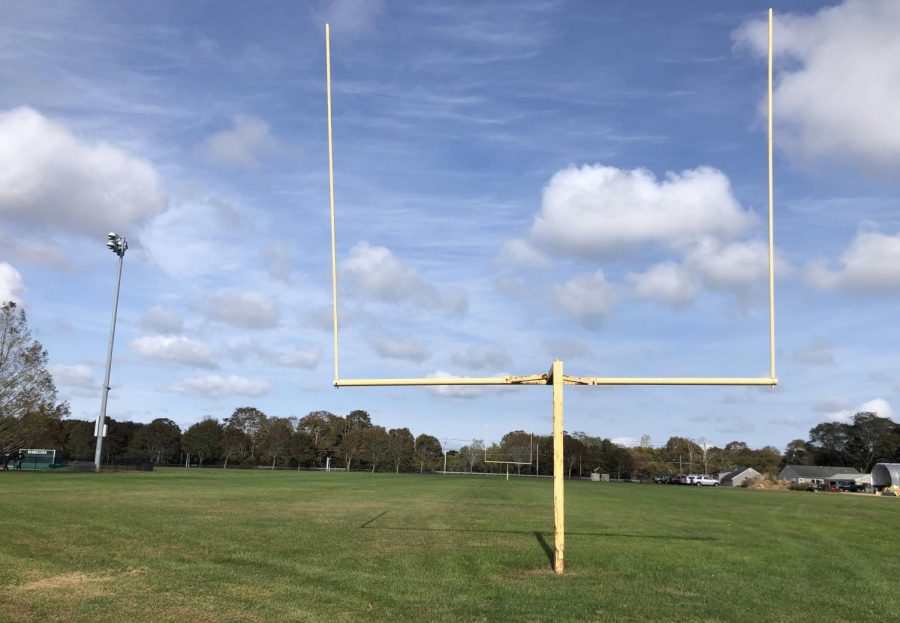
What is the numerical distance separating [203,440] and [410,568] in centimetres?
9182

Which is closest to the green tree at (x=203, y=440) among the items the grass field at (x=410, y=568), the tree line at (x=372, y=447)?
the tree line at (x=372, y=447)

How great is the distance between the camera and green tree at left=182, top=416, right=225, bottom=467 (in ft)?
310

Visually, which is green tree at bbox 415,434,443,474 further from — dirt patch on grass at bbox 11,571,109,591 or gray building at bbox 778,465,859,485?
dirt patch on grass at bbox 11,571,109,591

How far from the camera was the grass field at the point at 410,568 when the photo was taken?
755cm

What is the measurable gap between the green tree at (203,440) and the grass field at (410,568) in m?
80.8

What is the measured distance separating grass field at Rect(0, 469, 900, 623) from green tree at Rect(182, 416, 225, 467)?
80.8 metres

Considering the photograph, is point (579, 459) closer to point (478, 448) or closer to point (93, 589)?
point (478, 448)

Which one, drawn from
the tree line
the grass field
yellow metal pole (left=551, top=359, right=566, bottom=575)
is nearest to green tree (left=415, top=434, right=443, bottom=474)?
the tree line

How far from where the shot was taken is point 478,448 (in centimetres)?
11631

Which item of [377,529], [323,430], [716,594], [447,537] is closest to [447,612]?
[716,594]

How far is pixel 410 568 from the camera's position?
10.1m

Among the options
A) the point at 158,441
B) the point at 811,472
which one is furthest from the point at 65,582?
the point at 811,472

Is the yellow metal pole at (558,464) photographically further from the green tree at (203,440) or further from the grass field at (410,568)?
the green tree at (203,440)

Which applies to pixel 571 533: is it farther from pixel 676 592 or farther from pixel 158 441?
pixel 158 441
